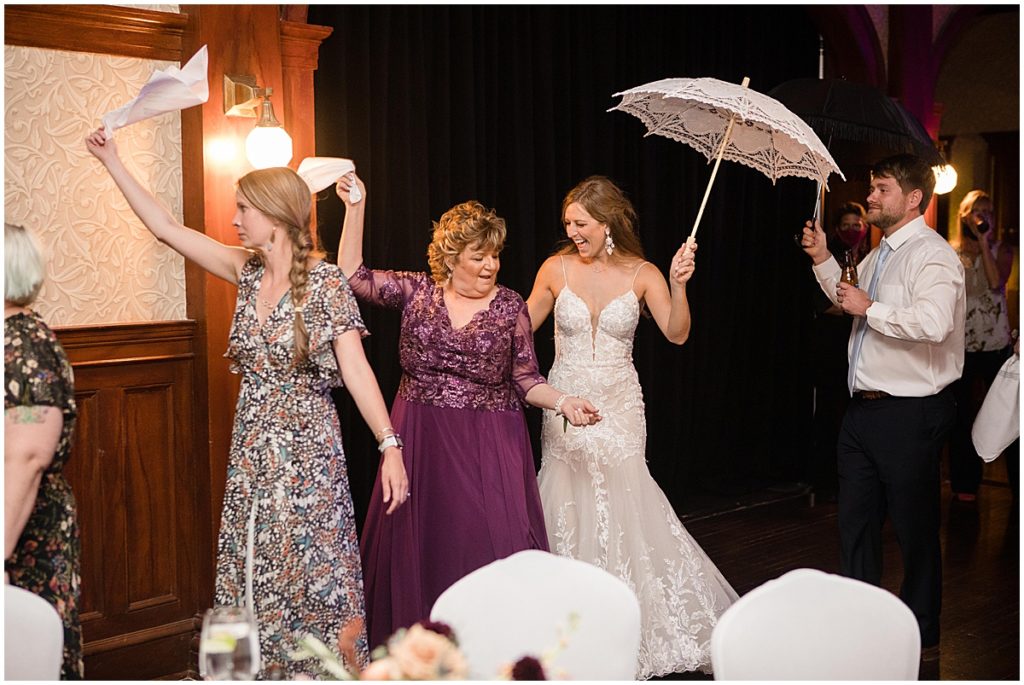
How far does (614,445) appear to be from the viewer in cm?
404

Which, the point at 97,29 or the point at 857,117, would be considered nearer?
the point at 97,29

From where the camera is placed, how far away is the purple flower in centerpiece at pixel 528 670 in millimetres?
1617

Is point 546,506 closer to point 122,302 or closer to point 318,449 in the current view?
point 318,449

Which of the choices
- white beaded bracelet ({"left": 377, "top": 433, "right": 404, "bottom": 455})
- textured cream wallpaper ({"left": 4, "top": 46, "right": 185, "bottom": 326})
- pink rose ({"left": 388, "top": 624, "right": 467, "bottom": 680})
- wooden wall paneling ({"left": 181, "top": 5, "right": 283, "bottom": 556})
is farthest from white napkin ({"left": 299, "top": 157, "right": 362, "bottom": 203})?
pink rose ({"left": 388, "top": 624, "right": 467, "bottom": 680})

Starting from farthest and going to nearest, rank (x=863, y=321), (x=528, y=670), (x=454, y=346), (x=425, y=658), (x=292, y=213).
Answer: (x=863, y=321)
(x=454, y=346)
(x=292, y=213)
(x=528, y=670)
(x=425, y=658)

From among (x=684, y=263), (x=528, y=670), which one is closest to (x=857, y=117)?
(x=684, y=263)

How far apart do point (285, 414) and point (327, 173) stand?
92 cm

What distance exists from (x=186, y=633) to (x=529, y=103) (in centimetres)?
289

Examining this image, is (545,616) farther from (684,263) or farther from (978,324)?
(978,324)

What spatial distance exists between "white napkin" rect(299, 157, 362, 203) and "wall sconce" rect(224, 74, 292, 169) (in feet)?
0.91

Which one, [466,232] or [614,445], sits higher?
[466,232]

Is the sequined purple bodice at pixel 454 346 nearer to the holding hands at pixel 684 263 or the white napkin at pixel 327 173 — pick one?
the white napkin at pixel 327 173

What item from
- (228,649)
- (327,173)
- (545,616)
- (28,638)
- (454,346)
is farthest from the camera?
(454,346)

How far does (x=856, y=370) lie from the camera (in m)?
4.06
